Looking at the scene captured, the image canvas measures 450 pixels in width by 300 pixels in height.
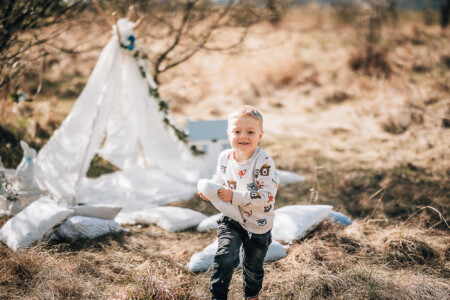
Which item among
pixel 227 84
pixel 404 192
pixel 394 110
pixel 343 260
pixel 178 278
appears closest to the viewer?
pixel 178 278

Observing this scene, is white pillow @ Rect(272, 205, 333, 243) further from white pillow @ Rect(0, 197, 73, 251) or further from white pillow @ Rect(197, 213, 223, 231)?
white pillow @ Rect(0, 197, 73, 251)

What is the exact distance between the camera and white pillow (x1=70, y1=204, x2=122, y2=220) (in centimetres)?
396

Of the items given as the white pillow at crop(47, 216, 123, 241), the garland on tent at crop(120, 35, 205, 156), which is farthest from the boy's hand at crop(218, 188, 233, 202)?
the garland on tent at crop(120, 35, 205, 156)

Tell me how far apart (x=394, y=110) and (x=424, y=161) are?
68.8 inches

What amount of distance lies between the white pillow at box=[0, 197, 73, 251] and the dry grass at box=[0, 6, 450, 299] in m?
0.11

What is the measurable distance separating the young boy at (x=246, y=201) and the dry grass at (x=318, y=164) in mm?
455

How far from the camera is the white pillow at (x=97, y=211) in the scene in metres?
3.96

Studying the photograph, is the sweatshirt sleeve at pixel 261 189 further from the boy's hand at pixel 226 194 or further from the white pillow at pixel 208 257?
the white pillow at pixel 208 257

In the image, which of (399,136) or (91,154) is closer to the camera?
(91,154)

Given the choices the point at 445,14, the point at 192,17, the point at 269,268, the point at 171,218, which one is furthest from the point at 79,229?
the point at 445,14

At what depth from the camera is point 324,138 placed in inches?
291

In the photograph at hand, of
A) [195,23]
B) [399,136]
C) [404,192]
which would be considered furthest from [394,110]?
[195,23]

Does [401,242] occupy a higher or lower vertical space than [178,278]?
lower

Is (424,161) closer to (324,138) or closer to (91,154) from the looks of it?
(324,138)
